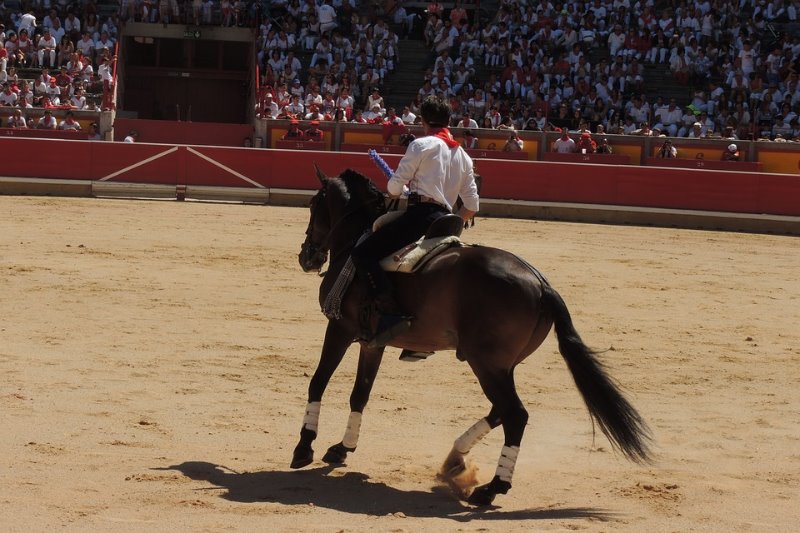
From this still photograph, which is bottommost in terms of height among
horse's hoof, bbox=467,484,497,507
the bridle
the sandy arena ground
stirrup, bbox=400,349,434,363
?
the sandy arena ground

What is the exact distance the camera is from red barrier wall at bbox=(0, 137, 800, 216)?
22.9 meters

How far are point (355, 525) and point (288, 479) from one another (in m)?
1.00

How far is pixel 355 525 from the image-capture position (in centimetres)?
604

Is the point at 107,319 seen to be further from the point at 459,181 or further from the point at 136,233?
the point at 136,233

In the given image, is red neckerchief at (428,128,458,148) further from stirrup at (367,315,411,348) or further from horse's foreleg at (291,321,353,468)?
horse's foreleg at (291,321,353,468)

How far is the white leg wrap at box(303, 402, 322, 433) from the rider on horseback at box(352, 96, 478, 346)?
602mm

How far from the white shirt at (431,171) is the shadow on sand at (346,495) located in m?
1.77

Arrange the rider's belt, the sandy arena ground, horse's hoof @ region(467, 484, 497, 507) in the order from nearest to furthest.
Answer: the sandy arena ground < horse's hoof @ region(467, 484, 497, 507) < the rider's belt

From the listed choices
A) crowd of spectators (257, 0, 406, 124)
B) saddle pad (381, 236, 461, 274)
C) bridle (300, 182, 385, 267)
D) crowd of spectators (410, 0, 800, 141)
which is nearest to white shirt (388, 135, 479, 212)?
saddle pad (381, 236, 461, 274)

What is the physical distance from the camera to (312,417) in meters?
7.21

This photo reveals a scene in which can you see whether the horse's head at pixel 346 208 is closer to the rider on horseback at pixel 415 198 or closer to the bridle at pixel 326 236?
the bridle at pixel 326 236

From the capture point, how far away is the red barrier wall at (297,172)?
902 inches

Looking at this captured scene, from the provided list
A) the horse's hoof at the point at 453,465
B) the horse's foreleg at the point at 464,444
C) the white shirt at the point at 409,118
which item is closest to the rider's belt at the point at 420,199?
the horse's foreleg at the point at 464,444

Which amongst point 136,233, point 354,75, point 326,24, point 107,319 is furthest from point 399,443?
point 326,24
